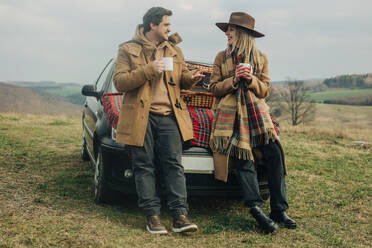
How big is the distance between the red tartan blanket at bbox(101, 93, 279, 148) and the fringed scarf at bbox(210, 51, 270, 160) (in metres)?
0.13

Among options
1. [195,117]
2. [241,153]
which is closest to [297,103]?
[195,117]

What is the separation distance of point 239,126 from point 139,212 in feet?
4.45

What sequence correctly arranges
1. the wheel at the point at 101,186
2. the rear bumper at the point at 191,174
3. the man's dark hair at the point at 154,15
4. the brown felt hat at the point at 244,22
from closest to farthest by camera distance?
the man's dark hair at the point at 154,15
the rear bumper at the point at 191,174
the brown felt hat at the point at 244,22
the wheel at the point at 101,186

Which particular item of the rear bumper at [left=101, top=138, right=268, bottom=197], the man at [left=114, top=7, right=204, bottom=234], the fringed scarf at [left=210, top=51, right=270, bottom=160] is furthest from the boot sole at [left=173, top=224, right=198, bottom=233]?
the fringed scarf at [left=210, top=51, right=270, bottom=160]

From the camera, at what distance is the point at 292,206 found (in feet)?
14.6

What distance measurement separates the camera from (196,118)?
4070 mm

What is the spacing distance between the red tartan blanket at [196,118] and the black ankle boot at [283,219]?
83cm

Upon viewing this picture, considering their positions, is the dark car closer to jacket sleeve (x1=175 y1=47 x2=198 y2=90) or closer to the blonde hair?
jacket sleeve (x1=175 y1=47 x2=198 y2=90)

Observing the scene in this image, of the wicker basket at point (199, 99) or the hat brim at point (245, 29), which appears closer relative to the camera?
the hat brim at point (245, 29)

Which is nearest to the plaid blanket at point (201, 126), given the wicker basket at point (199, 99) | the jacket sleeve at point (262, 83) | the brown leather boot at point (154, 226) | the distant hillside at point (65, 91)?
the wicker basket at point (199, 99)

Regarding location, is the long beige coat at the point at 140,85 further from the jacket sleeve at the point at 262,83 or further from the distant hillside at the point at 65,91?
the distant hillside at the point at 65,91

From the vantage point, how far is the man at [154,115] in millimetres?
3434

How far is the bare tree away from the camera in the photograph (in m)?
41.9

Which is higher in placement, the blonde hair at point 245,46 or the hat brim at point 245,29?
the hat brim at point 245,29
